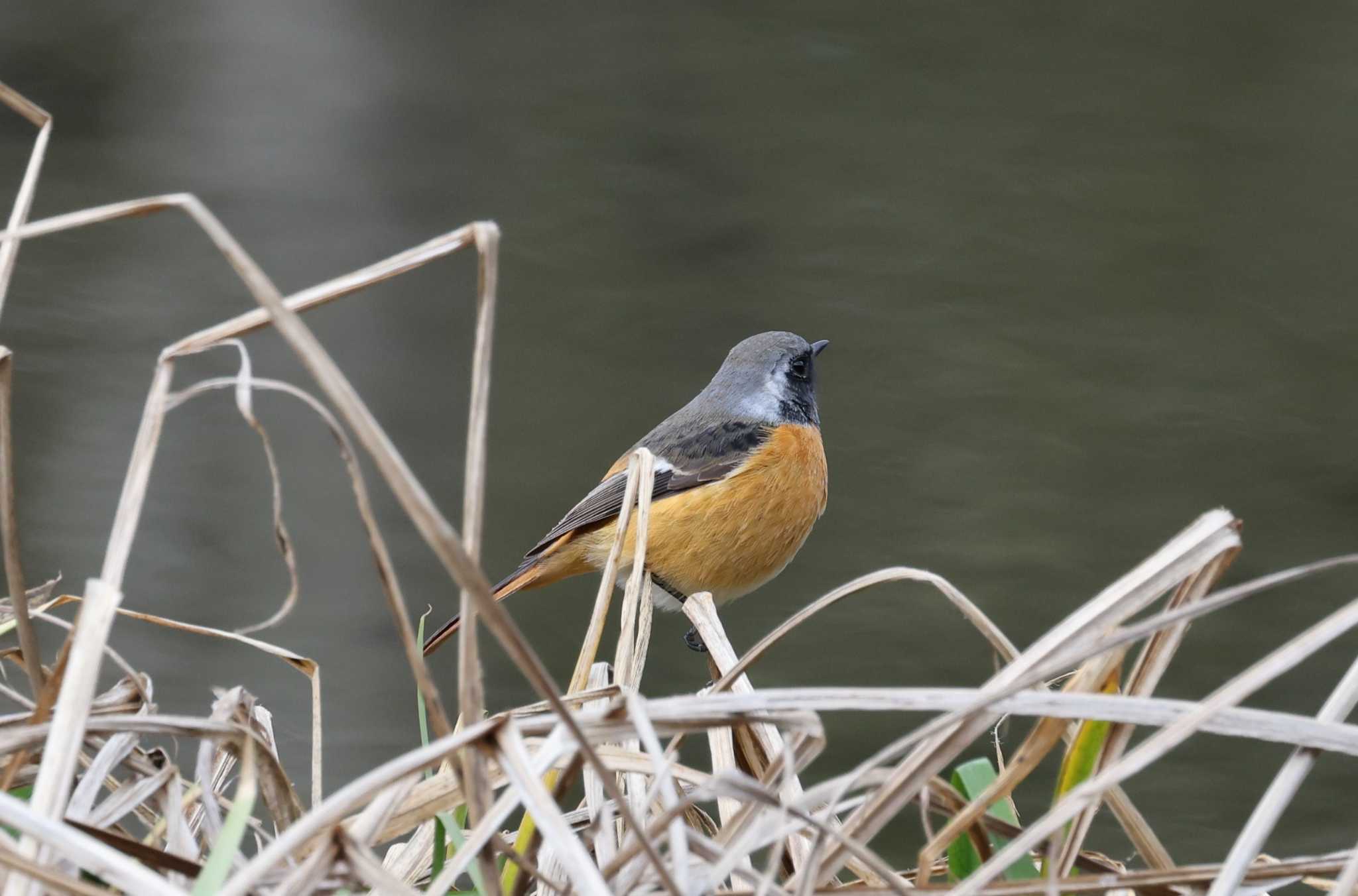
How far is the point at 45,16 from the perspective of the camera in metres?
6.43

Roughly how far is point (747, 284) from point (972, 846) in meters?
5.17

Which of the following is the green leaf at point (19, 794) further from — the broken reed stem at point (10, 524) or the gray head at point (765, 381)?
the gray head at point (765, 381)

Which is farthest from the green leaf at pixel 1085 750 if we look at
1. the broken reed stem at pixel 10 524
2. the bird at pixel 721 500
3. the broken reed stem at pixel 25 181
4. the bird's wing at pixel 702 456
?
the bird's wing at pixel 702 456

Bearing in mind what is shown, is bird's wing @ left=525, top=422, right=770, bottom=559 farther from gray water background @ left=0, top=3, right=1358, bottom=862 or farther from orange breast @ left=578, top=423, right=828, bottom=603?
gray water background @ left=0, top=3, right=1358, bottom=862

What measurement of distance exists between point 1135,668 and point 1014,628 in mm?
4614

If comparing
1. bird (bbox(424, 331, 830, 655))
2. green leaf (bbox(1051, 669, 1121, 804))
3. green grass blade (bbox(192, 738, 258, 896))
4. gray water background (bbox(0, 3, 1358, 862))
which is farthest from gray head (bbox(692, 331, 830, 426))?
green grass blade (bbox(192, 738, 258, 896))

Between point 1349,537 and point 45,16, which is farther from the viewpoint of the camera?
point 45,16

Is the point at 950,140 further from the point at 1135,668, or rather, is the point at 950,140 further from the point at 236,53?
the point at 1135,668

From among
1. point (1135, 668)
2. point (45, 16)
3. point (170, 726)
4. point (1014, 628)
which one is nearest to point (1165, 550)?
point (1135, 668)

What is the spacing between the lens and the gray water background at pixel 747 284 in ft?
→ 19.7

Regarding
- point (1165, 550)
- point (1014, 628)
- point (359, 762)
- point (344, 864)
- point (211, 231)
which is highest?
point (211, 231)

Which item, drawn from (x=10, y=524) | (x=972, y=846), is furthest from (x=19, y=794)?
(x=972, y=846)

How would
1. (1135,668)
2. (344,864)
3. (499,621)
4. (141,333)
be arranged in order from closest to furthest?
(499,621) < (344,864) < (1135,668) < (141,333)

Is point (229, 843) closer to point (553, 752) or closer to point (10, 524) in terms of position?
point (553, 752)
